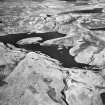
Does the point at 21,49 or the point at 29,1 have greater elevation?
the point at 29,1

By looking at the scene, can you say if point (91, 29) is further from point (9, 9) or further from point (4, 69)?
point (9, 9)

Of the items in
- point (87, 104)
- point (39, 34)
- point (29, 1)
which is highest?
point (29, 1)

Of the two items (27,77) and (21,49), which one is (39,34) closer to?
(21,49)

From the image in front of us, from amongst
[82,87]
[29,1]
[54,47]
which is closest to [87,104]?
[82,87]

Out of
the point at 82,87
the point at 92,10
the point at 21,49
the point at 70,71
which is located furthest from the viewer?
the point at 92,10

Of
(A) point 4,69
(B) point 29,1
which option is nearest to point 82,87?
(A) point 4,69

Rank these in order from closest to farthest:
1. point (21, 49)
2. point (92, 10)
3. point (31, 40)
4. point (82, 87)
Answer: point (82, 87) → point (21, 49) → point (31, 40) → point (92, 10)

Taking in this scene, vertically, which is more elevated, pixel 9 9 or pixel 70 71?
pixel 9 9

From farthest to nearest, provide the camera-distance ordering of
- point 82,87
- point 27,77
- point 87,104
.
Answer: point 27,77 < point 82,87 < point 87,104

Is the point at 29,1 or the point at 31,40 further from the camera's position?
the point at 29,1
